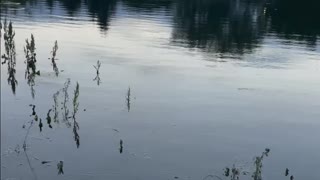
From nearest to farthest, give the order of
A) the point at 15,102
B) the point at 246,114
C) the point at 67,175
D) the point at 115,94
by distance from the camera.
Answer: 1. the point at 67,175
2. the point at 15,102
3. the point at 246,114
4. the point at 115,94

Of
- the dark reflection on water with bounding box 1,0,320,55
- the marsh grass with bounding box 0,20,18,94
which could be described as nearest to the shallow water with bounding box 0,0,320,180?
the marsh grass with bounding box 0,20,18,94

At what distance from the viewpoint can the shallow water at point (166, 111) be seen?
1455 cm

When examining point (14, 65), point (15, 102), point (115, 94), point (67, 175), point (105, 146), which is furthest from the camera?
point (14, 65)

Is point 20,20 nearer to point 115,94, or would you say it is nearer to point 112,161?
point 115,94

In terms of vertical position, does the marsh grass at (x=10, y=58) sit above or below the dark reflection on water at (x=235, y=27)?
above

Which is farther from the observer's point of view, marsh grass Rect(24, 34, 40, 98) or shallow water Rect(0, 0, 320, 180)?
marsh grass Rect(24, 34, 40, 98)

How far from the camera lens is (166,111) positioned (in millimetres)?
20516

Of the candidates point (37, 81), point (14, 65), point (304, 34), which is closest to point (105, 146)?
point (37, 81)

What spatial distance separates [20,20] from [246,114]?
1445 inches

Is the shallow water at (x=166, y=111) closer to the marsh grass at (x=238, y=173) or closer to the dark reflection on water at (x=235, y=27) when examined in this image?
the marsh grass at (x=238, y=173)

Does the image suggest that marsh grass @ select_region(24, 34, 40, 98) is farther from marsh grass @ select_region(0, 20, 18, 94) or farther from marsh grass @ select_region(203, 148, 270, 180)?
marsh grass @ select_region(203, 148, 270, 180)

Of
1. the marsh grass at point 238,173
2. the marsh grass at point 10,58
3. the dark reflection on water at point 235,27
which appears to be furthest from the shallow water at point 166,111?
the dark reflection on water at point 235,27

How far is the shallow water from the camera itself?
14.6 metres

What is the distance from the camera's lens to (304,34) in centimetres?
5747
